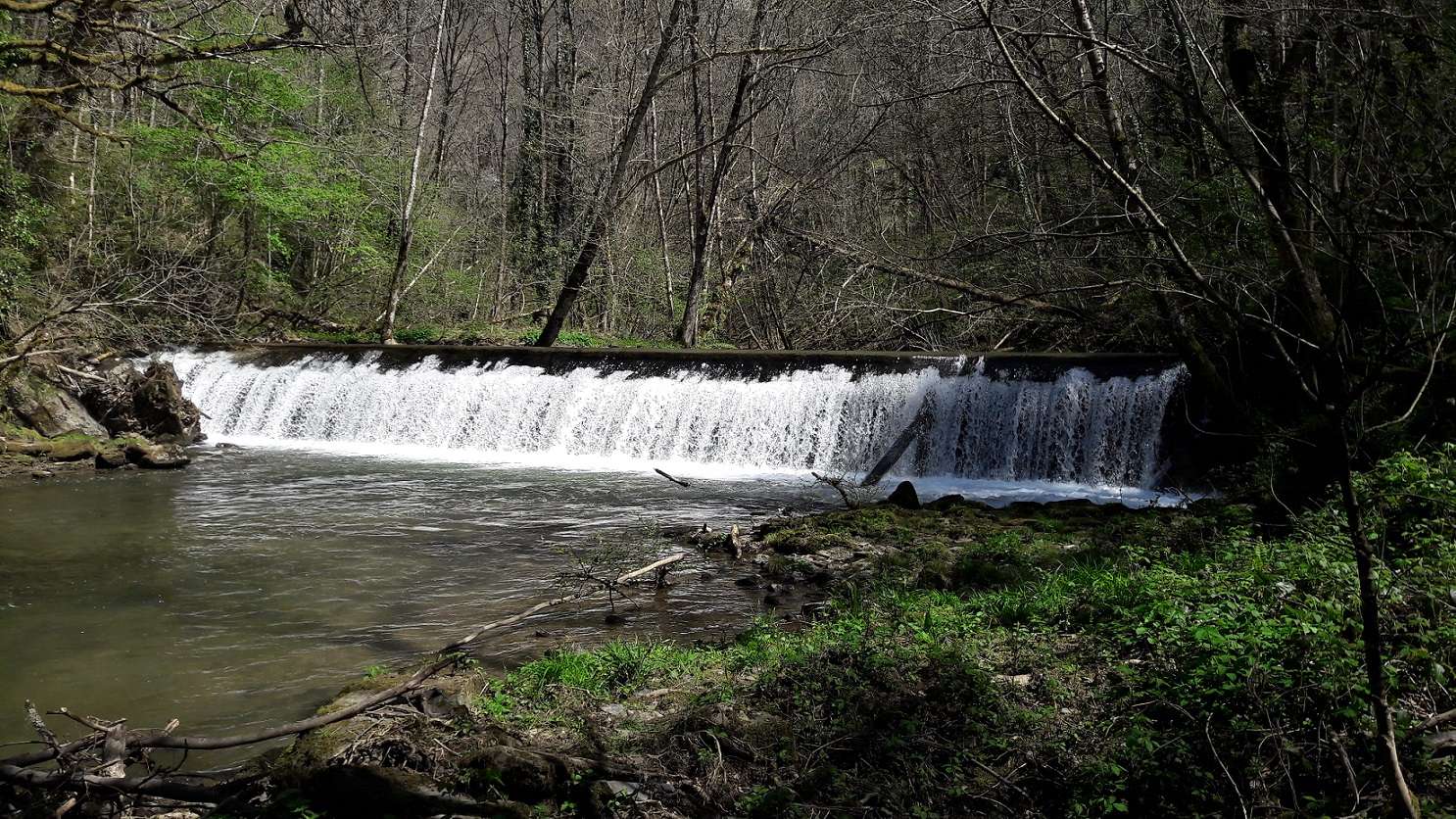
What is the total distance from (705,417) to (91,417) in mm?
9431

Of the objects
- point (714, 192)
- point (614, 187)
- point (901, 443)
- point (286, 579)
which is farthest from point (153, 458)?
point (714, 192)

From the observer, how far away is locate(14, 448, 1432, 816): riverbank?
2889mm

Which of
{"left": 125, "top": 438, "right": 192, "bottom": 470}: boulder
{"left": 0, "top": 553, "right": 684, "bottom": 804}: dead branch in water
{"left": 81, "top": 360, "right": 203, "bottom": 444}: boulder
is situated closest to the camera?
{"left": 0, "top": 553, "right": 684, "bottom": 804}: dead branch in water

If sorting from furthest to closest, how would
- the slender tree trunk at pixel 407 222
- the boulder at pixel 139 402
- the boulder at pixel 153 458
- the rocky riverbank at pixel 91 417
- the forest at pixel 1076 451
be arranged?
the slender tree trunk at pixel 407 222
the boulder at pixel 139 402
the boulder at pixel 153 458
the rocky riverbank at pixel 91 417
the forest at pixel 1076 451

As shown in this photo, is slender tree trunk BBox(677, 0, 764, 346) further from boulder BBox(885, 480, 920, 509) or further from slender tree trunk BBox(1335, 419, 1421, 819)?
slender tree trunk BBox(1335, 419, 1421, 819)

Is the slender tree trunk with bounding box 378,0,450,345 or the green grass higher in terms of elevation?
the slender tree trunk with bounding box 378,0,450,345

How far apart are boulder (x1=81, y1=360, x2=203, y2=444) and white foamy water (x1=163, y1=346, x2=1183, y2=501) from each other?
131 centimetres

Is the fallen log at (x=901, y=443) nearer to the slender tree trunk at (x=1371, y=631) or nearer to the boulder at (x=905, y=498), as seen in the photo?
the boulder at (x=905, y=498)

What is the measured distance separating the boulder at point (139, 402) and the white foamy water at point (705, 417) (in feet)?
4.30

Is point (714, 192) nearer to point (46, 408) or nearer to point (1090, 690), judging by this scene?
point (46, 408)

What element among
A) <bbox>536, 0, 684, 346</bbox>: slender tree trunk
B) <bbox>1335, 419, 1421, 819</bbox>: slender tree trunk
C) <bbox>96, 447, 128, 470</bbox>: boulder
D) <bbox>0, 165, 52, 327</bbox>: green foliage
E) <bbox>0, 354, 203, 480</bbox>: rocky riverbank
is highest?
<bbox>536, 0, 684, 346</bbox>: slender tree trunk

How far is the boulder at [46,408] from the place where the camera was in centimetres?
1297

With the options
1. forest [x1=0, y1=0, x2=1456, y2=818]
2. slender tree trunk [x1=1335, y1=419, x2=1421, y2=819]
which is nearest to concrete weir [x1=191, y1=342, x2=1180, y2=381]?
forest [x1=0, y1=0, x2=1456, y2=818]

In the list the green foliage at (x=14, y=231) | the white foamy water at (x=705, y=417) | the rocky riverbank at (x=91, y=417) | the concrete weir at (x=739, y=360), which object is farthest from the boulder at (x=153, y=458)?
the concrete weir at (x=739, y=360)
